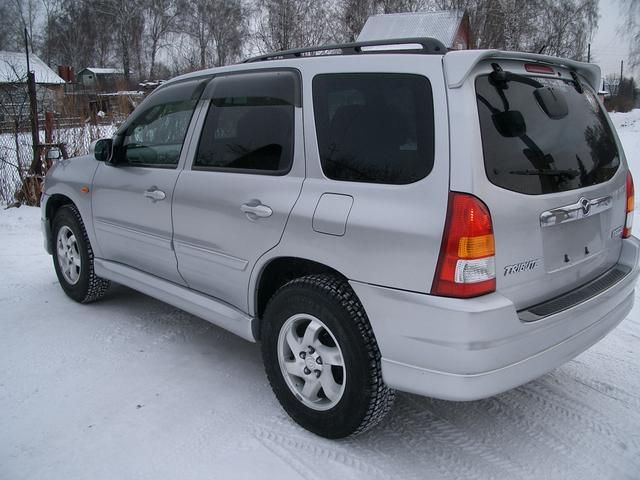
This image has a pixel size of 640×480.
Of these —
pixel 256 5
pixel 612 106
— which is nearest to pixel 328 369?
pixel 256 5

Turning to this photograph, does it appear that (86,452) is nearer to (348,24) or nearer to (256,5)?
(348,24)

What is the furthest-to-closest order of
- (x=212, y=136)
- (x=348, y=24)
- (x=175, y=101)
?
(x=348, y=24)
(x=175, y=101)
(x=212, y=136)

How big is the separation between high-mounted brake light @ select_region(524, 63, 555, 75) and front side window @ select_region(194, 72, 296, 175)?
3.86ft

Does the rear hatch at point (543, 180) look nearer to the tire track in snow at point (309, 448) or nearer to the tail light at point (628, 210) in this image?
the tail light at point (628, 210)

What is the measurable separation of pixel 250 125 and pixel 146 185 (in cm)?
103

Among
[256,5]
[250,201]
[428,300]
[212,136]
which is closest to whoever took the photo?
[428,300]

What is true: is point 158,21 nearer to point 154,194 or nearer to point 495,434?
point 154,194

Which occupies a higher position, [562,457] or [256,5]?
[256,5]

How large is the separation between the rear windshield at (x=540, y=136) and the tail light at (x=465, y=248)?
0.58ft

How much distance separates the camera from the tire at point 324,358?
2549mm

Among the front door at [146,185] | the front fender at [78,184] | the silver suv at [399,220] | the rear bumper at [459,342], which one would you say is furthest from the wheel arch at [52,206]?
the rear bumper at [459,342]

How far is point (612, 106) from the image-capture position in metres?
46.1

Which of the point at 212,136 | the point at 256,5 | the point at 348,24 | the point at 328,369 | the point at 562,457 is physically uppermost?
the point at 256,5

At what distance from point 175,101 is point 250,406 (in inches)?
82.4
